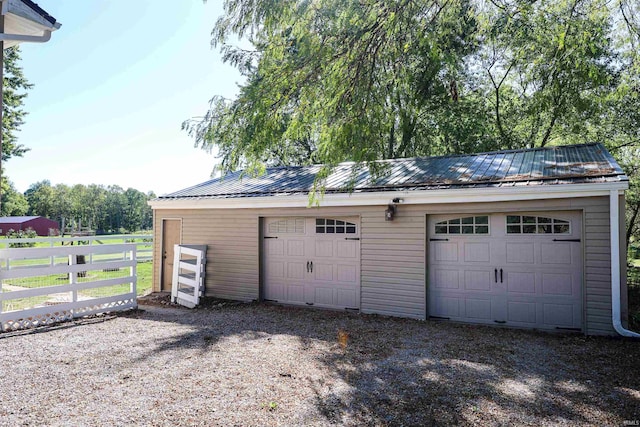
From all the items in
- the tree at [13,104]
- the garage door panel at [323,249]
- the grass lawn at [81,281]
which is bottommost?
the grass lawn at [81,281]

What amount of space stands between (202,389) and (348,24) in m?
3.83

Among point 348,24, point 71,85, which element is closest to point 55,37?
point 348,24

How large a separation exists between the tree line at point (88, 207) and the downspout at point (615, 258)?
185 feet

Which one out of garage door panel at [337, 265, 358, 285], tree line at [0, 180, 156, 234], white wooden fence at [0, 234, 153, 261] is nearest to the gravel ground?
garage door panel at [337, 265, 358, 285]

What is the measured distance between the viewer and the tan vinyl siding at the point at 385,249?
5.68 m

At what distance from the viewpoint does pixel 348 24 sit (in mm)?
4199

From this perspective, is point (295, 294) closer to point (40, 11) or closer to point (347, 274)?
point (347, 274)

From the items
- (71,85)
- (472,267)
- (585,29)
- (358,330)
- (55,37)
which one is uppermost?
(71,85)

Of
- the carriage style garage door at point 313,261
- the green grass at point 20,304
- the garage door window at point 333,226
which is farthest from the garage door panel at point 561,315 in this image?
the green grass at point 20,304

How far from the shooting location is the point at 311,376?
4.04 meters

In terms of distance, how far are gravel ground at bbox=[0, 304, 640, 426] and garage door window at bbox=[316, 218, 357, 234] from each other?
1.94 meters

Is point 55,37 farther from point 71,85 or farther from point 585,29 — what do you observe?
point 71,85

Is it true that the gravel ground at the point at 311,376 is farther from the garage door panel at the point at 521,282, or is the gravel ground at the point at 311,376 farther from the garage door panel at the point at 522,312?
the garage door panel at the point at 521,282

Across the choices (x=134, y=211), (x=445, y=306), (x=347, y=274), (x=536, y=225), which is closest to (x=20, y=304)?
(x=347, y=274)
